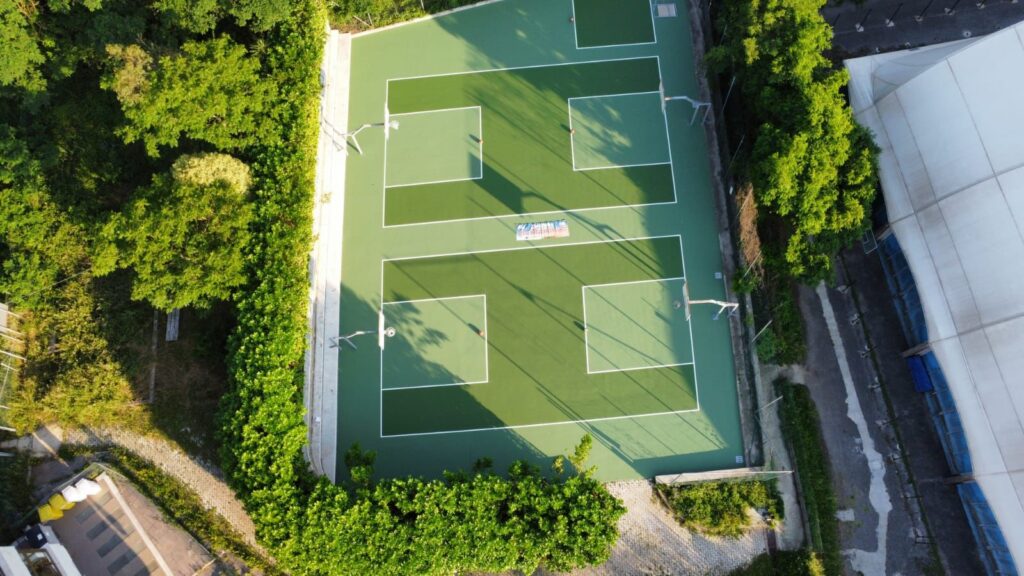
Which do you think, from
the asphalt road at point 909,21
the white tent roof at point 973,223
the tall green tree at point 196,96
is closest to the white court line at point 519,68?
the tall green tree at point 196,96

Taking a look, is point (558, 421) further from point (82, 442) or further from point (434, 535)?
point (82, 442)

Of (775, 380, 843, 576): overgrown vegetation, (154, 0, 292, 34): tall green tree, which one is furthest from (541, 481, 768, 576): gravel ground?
(154, 0, 292, 34): tall green tree

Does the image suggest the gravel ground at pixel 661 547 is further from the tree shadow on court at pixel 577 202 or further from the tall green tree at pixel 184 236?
the tall green tree at pixel 184 236

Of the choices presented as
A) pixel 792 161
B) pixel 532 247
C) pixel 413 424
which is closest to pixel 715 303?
pixel 792 161

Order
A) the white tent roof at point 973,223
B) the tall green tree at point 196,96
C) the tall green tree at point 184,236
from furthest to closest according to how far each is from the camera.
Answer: the tall green tree at point 196,96, the tall green tree at point 184,236, the white tent roof at point 973,223

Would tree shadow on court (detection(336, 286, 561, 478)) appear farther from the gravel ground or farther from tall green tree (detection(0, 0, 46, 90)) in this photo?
tall green tree (detection(0, 0, 46, 90))

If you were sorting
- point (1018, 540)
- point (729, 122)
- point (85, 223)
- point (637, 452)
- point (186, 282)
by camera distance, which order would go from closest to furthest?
point (1018, 540) < point (186, 282) < point (637, 452) < point (85, 223) < point (729, 122)

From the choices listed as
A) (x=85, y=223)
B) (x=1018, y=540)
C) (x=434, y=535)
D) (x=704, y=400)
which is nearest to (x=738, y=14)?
(x=704, y=400)
